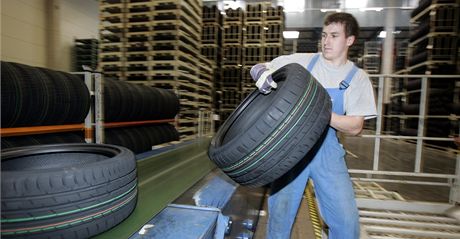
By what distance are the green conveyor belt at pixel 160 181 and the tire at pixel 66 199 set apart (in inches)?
3.5

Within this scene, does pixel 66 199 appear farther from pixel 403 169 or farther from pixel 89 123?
pixel 403 169

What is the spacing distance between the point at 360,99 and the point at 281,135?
809mm

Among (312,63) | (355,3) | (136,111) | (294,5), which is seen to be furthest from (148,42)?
(355,3)

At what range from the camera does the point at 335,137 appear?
1979 mm

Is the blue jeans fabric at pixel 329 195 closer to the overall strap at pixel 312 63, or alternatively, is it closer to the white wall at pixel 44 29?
the overall strap at pixel 312 63

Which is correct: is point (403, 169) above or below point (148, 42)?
below

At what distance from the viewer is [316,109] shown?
5.13 feet

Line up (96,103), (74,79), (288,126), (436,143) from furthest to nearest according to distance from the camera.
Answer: (436,143)
(96,103)
(74,79)
(288,126)

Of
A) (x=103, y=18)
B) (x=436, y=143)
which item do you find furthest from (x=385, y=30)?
(x=103, y=18)

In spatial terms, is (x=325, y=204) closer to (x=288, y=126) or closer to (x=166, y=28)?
(x=288, y=126)

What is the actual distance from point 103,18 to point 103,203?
19.3 ft

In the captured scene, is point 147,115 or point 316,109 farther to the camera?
point 147,115

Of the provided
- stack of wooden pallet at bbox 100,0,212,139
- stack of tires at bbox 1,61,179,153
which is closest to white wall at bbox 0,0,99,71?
stack of wooden pallet at bbox 100,0,212,139

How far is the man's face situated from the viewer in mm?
1974
